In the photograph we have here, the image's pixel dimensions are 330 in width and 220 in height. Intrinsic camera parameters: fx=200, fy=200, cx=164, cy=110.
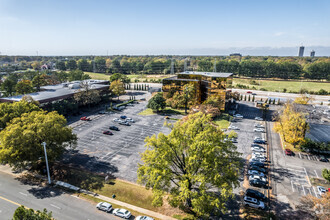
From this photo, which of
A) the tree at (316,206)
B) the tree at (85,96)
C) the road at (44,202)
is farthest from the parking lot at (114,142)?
the tree at (316,206)

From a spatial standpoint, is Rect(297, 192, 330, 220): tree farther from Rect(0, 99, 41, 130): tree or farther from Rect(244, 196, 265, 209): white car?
Rect(0, 99, 41, 130): tree

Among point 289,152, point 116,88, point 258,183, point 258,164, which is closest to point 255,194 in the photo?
point 258,183

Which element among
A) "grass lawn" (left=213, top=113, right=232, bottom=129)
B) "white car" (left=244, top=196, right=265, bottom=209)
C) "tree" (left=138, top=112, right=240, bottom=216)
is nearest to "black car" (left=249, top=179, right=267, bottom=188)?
"white car" (left=244, top=196, right=265, bottom=209)

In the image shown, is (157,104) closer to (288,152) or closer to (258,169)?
(258,169)

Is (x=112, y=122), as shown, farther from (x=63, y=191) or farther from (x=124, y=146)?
(x=63, y=191)

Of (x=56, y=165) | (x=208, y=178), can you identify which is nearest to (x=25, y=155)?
(x=56, y=165)
